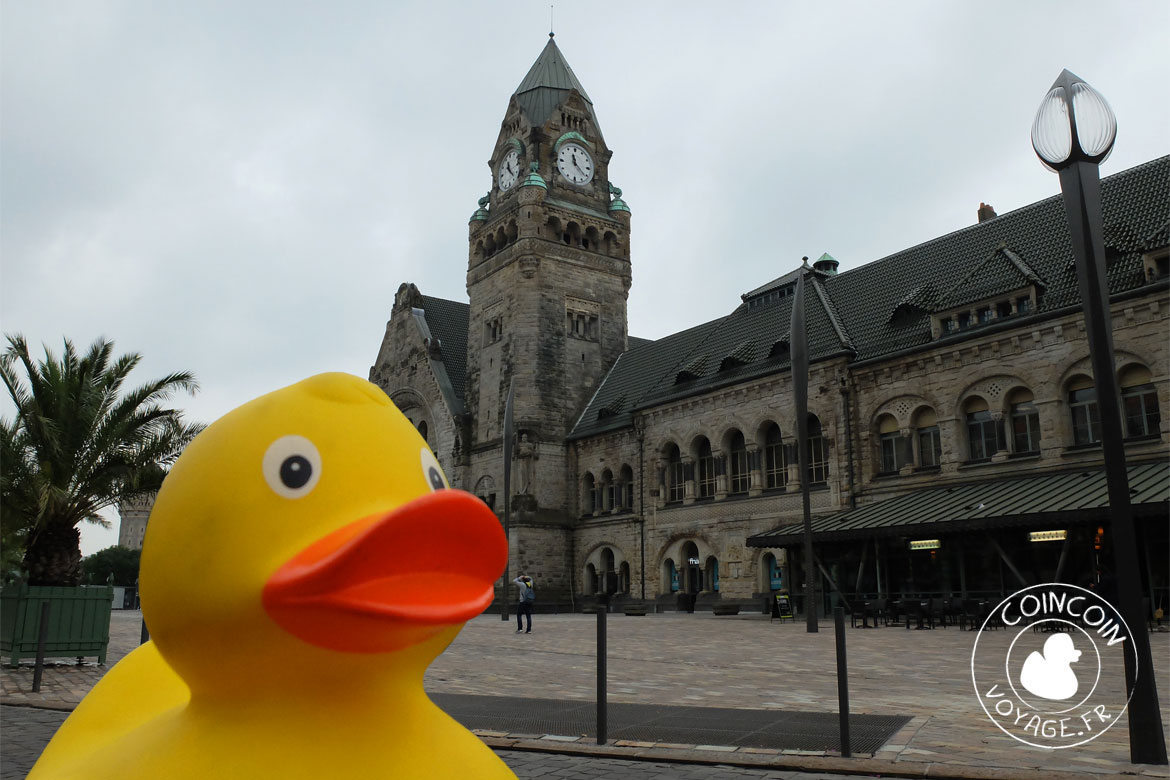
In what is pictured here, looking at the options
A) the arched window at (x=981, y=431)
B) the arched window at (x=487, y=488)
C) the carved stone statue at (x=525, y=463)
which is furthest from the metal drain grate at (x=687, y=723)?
the arched window at (x=487, y=488)

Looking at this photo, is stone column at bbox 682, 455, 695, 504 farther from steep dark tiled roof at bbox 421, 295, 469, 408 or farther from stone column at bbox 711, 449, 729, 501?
steep dark tiled roof at bbox 421, 295, 469, 408

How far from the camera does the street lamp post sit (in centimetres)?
569

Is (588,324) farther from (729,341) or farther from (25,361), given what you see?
(25,361)

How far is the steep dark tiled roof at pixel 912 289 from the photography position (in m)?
26.4

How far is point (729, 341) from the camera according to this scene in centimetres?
3859

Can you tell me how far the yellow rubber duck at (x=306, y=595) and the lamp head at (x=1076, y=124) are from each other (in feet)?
18.8

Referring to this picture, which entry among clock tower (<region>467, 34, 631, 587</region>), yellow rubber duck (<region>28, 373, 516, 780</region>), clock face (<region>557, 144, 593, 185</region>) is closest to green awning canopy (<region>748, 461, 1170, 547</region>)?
clock tower (<region>467, 34, 631, 587</region>)

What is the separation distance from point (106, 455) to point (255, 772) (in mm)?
15682

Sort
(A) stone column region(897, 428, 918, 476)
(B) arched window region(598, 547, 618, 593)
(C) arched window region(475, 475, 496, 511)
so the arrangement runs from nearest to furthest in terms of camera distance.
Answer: (A) stone column region(897, 428, 918, 476)
(B) arched window region(598, 547, 618, 593)
(C) arched window region(475, 475, 496, 511)

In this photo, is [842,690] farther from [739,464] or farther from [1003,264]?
[739,464]

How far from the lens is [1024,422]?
26.3m

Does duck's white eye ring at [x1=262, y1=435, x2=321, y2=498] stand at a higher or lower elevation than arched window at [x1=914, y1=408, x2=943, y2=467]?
lower

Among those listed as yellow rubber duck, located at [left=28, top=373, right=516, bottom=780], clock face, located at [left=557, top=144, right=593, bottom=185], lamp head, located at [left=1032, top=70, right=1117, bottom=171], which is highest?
clock face, located at [left=557, top=144, right=593, bottom=185]

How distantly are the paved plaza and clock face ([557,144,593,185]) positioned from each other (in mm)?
29366
